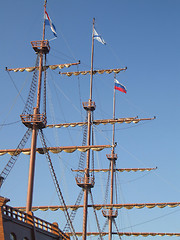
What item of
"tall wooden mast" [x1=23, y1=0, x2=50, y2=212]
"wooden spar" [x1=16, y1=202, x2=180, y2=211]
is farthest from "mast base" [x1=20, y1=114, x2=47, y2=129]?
"wooden spar" [x1=16, y1=202, x2=180, y2=211]

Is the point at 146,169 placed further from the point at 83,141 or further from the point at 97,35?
the point at 97,35

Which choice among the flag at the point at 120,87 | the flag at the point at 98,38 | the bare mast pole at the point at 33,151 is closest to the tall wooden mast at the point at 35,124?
the bare mast pole at the point at 33,151

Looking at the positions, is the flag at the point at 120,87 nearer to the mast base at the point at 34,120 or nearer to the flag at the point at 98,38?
the flag at the point at 98,38

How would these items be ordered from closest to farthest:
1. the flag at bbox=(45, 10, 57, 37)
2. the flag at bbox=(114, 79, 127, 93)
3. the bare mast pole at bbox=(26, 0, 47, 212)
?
the bare mast pole at bbox=(26, 0, 47, 212)
the flag at bbox=(45, 10, 57, 37)
the flag at bbox=(114, 79, 127, 93)

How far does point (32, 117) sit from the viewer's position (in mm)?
34406

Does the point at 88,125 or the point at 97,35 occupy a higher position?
the point at 97,35

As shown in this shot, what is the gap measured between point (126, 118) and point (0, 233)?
34980mm

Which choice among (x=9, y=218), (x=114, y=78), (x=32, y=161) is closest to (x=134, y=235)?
(x=114, y=78)

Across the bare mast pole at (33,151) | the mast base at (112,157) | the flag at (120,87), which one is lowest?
the bare mast pole at (33,151)

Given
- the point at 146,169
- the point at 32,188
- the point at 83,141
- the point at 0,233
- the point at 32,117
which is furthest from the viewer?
the point at 146,169

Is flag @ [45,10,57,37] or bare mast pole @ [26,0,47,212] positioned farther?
flag @ [45,10,57,37]

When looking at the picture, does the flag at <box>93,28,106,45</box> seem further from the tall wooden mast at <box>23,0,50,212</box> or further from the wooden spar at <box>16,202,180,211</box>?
the wooden spar at <box>16,202,180,211</box>

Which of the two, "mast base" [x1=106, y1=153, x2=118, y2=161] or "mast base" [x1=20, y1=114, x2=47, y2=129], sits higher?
"mast base" [x1=106, y1=153, x2=118, y2=161]

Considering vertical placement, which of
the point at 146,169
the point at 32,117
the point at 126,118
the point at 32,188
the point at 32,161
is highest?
the point at 126,118
